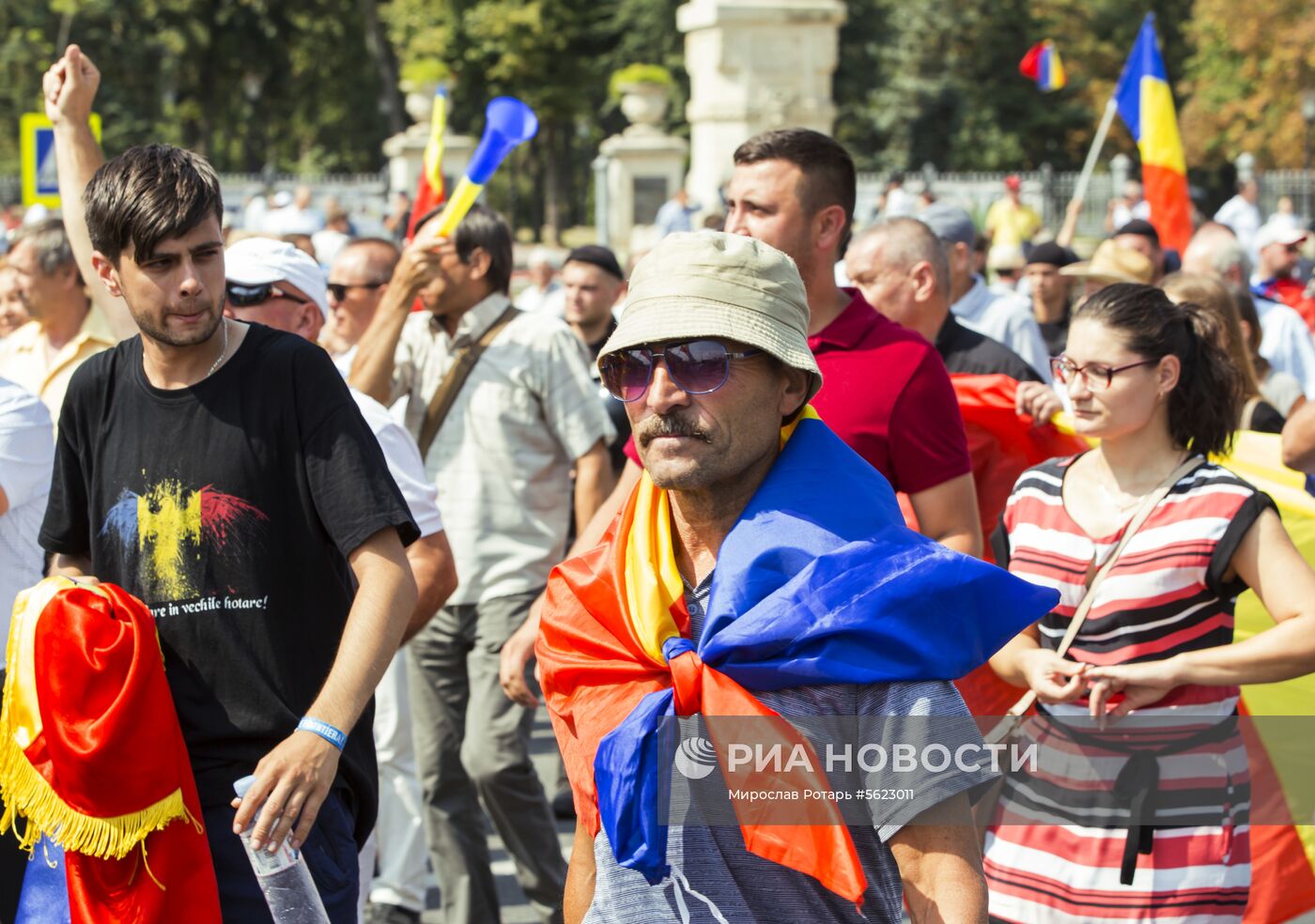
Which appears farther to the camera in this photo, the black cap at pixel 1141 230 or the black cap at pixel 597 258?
the black cap at pixel 1141 230

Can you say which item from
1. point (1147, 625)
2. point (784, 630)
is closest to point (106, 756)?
point (784, 630)

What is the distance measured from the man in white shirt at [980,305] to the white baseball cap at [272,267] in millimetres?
3869

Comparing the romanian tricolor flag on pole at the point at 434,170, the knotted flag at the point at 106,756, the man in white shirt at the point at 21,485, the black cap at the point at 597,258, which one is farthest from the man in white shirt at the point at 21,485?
the black cap at the point at 597,258

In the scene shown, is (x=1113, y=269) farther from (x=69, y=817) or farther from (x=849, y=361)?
(x=69, y=817)

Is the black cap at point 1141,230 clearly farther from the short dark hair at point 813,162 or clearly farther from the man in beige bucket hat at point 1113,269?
the short dark hair at point 813,162

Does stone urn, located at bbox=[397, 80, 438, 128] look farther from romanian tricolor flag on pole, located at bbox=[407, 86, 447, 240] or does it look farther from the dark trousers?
the dark trousers

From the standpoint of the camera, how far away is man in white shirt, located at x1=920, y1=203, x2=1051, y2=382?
8.02 meters

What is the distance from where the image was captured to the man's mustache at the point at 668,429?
258 centimetres

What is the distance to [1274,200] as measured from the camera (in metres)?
33.4

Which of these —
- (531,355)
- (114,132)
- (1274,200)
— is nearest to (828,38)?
(1274,200)

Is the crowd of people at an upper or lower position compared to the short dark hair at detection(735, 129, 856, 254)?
lower

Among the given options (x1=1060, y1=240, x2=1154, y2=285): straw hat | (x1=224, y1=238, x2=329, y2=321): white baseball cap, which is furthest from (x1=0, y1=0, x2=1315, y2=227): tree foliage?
(x1=224, y1=238, x2=329, y2=321): white baseball cap

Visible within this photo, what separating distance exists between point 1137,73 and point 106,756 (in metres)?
10.5

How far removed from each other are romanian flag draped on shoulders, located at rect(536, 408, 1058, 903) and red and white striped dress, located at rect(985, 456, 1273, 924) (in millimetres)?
1449
